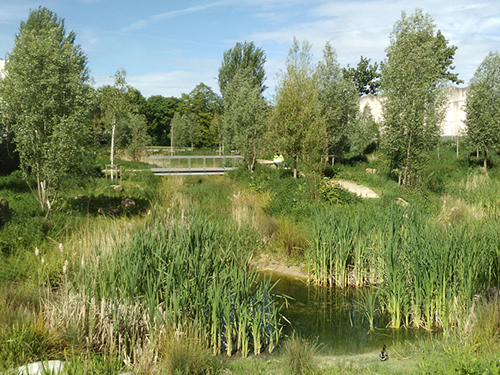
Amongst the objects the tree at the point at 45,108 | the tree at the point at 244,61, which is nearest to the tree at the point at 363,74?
the tree at the point at 244,61

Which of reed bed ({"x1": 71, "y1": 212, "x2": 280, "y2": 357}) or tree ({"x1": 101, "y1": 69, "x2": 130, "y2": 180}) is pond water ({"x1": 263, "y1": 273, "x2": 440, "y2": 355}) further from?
tree ({"x1": 101, "y1": 69, "x2": 130, "y2": 180})

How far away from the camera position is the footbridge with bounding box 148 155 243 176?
2255cm

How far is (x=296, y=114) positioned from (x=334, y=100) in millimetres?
5681

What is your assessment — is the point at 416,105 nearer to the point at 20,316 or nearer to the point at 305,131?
the point at 305,131

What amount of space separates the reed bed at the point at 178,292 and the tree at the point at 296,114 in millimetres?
11876

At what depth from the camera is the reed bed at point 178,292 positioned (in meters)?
4.98

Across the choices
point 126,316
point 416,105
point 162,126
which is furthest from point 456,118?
point 162,126

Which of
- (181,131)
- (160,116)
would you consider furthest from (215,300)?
(160,116)

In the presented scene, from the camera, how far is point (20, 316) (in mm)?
4930

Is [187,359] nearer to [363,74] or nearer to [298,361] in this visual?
[298,361]

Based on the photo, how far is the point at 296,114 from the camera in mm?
17234

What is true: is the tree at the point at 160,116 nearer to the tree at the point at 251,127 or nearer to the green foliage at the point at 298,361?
the tree at the point at 251,127

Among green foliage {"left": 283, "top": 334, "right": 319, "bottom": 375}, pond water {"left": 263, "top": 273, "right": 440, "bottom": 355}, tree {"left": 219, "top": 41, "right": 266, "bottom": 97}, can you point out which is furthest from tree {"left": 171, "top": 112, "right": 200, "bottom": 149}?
green foliage {"left": 283, "top": 334, "right": 319, "bottom": 375}

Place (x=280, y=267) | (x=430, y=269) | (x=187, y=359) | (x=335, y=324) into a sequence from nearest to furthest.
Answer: (x=187, y=359) → (x=430, y=269) → (x=335, y=324) → (x=280, y=267)
